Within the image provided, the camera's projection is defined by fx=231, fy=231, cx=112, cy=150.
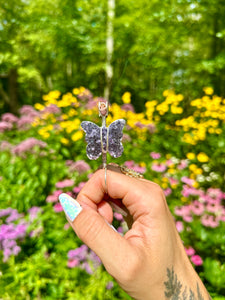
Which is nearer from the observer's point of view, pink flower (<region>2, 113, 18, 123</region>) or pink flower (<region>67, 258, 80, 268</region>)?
pink flower (<region>67, 258, 80, 268</region>)

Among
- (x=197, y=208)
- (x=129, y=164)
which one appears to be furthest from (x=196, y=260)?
(x=129, y=164)

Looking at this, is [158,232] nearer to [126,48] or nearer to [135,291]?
[135,291]

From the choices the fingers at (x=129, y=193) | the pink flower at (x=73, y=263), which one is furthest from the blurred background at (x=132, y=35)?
the fingers at (x=129, y=193)

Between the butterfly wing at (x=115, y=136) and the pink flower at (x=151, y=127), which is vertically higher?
the butterfly wing at (x=115, y=136)

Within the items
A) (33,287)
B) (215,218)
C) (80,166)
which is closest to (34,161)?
(80,166)

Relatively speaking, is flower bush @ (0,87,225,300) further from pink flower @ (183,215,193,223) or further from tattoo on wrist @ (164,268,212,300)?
tattoo on wrist @ (164,268,212,300)

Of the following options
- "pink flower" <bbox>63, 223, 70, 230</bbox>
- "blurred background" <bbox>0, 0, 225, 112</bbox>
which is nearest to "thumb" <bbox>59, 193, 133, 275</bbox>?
"pink flower" <bbox>63, 223, 70, 230</bbox>

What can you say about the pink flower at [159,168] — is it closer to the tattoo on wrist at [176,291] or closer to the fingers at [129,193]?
the fingers at [129,193]
